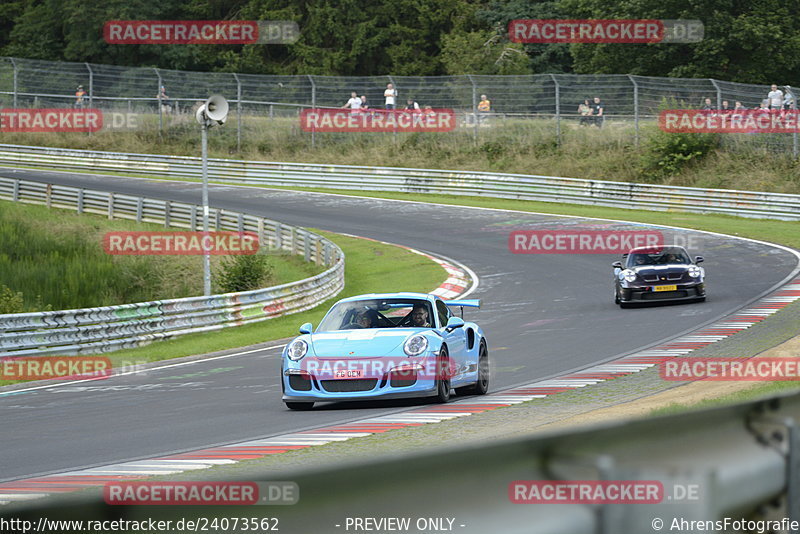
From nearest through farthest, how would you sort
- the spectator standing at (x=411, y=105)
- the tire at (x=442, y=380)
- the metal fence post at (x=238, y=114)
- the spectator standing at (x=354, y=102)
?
the tire at (x=442, y=380), the spectator standing at (x=411, y=105), the spectator standing at (x=354, y=102), the metal fence post at (x=238, y=114)

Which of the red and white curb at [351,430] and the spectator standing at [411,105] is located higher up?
the spectator standing at [411,105]

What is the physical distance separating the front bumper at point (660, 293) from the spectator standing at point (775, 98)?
17.8 m

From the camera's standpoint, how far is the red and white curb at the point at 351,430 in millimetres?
8664

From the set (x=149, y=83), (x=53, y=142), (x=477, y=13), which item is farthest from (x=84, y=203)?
(x=477, y=13)

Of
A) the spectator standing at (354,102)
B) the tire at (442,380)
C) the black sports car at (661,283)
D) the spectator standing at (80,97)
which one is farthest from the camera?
the spectator standing at (80,97)

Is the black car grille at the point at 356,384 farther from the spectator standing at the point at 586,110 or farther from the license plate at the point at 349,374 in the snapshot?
the spectator standing at the point at 586,110

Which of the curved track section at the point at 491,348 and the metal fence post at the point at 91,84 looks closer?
the curved track section at the point at 491,348

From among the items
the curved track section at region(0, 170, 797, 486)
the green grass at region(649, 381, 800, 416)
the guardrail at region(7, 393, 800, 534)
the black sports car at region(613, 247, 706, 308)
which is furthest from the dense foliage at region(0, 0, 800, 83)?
the guardrail at region(7, 393, 800, 534)

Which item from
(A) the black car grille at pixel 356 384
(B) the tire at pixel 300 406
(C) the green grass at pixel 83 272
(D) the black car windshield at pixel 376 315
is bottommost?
(C) the green grass at pixel 83 272

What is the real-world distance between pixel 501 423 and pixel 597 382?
2934 mm

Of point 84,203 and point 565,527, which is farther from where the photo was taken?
point 84,203

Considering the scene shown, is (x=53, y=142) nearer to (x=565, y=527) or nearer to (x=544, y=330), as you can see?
(x=544, y=330)

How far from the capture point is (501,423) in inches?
428

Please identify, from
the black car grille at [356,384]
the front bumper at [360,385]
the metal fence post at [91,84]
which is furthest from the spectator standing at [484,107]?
the black car grille at [356,384]
